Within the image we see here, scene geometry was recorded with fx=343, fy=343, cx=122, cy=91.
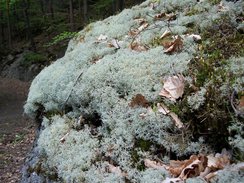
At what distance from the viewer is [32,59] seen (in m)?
22.7

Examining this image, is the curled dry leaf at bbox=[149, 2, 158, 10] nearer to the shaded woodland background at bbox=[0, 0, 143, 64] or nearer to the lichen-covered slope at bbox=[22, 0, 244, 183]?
the lichen-covered slope at bbox=[22, 0, 244, 183]

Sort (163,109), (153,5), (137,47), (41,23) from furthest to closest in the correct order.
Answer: (41,23), (153,5), (137,47), (163,109)

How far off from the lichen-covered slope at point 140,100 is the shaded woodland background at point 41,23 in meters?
17.9

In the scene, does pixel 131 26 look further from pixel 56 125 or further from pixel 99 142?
pixel 99 142

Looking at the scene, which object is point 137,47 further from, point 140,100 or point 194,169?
point 194,169

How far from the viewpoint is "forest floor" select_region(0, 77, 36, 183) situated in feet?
26.8

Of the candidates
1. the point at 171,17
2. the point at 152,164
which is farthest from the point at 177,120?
the point at 171,17

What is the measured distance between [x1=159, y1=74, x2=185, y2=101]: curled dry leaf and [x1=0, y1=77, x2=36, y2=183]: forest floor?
549 centimetres

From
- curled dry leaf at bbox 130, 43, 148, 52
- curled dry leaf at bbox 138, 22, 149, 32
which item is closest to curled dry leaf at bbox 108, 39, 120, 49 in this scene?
curled dry leaf at bbox 130, 43, 148, 52

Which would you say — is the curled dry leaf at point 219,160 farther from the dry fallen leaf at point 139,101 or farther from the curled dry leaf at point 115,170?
the dry fallen leaf at point 139,101

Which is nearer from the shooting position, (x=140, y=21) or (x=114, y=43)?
(x=114, y=43)

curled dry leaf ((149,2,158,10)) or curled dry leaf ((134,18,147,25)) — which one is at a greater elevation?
curled dry leaf ((149,2,158,10))

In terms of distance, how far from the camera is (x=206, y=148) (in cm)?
246

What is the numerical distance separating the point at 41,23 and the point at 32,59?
21.9 ft
